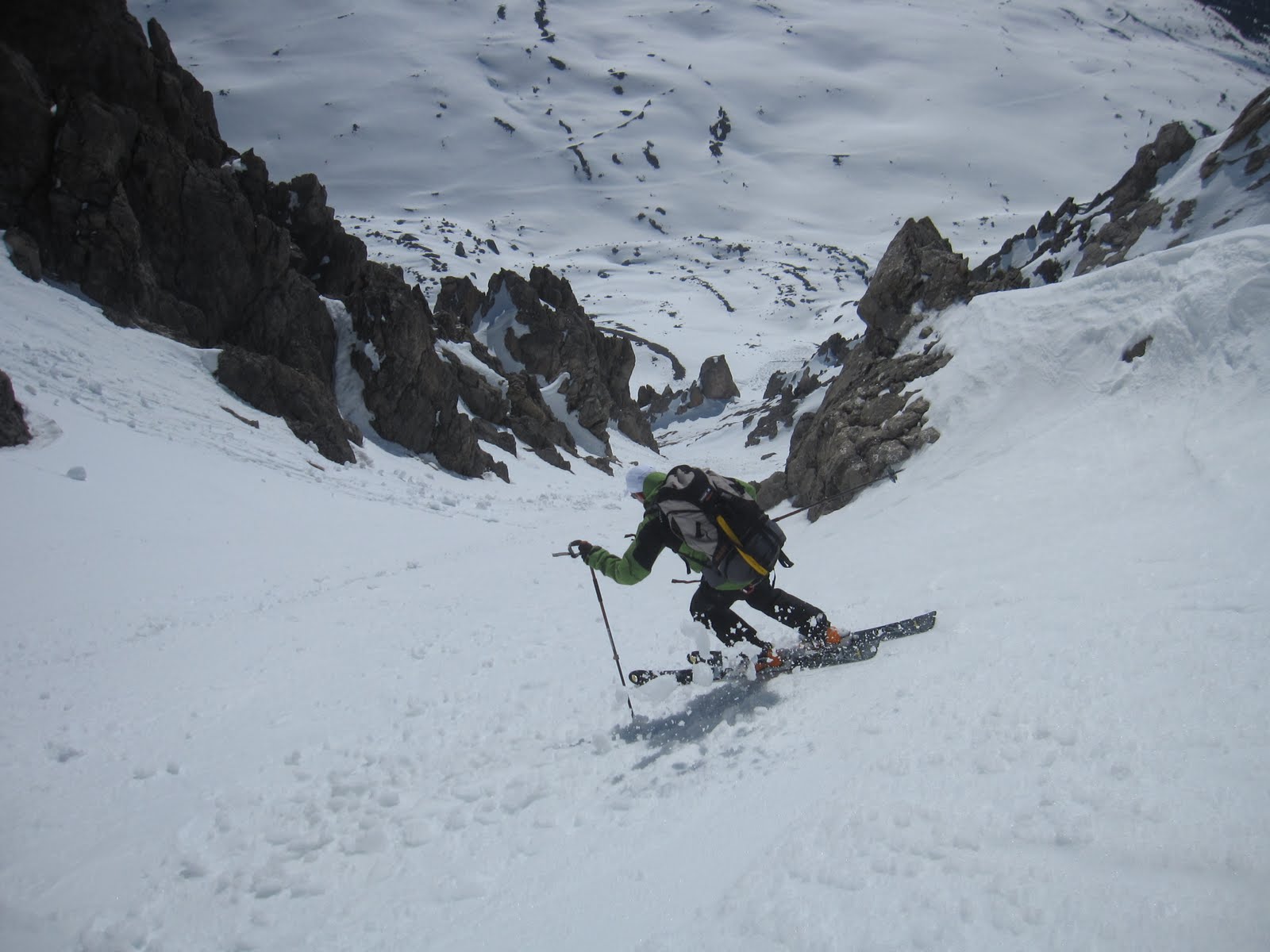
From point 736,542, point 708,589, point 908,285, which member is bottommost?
point 708,589

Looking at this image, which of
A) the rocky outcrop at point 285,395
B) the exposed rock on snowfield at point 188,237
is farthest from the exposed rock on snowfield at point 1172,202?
the exposed rock on snowfield at point 188,237

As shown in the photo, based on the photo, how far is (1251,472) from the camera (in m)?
5.53

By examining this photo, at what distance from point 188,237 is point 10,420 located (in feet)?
51.9

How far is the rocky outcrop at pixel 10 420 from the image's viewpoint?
11.6m

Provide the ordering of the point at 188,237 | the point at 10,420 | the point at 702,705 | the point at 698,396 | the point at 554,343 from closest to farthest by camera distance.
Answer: the point at 702,705
the point at 10,420
the point at 188,237
the point at 554,343
the point at 698,396

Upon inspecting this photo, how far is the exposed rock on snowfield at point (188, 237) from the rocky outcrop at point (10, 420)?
9.96 metres

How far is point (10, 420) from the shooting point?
11.7m

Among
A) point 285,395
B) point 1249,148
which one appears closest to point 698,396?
point 1249,148

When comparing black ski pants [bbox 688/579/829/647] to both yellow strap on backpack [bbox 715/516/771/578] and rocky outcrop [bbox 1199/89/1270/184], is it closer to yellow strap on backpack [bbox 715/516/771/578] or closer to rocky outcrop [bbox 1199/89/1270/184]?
yellow strap on backpack [bbox 715/516/771/578]

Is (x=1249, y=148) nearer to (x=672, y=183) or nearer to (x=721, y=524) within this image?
(x=721, y=524)

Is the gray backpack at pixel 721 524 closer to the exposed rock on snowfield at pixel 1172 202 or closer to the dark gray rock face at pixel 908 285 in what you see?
the dark gray rock face at pixel 908 285

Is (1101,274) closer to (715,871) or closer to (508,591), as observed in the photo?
(508,591)

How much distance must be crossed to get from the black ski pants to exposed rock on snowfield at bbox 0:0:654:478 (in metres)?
20.1

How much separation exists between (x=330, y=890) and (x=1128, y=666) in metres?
4.01
